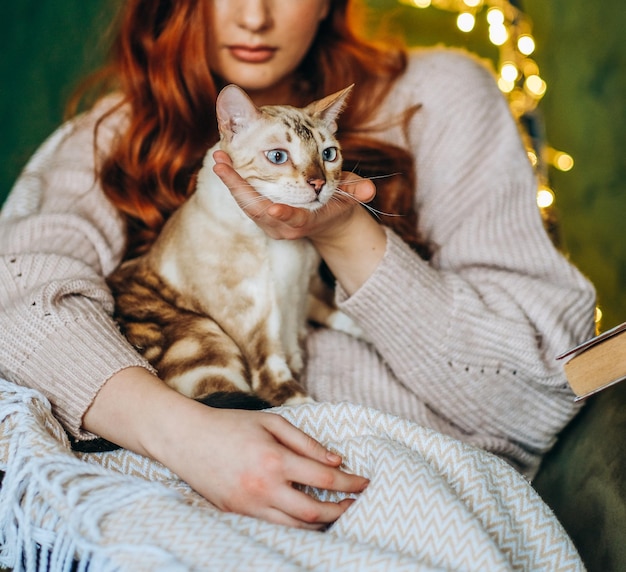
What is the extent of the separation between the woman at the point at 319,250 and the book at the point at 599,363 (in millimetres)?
325

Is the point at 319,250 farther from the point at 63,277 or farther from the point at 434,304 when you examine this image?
the point at 63,277

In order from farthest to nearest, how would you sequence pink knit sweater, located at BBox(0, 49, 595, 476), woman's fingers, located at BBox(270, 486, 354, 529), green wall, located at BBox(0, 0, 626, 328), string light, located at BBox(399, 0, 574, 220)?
string light, located at BBox(399, 0, 574, 220) < green wall, located at BBox(0, 0, 626, 328) < pink knit sweater, located at BBox(0, 49, 595, 476) < woman's fingers, located at BBox(270, 486, 354, 529)

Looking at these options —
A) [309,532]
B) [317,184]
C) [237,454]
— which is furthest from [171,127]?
[309,532]

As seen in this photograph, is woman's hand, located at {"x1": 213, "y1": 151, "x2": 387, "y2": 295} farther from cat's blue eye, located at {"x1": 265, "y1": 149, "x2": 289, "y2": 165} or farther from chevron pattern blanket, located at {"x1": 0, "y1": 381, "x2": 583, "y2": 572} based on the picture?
chevron pattern blanket, located at {"x1": 0, "y1": 381, "x2": 583, "y2": 572}

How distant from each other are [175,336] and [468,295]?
55 cm

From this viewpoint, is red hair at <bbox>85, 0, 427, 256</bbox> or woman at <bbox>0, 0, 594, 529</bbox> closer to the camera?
woman at <bbox>0, 0, 594, 529</bbox>

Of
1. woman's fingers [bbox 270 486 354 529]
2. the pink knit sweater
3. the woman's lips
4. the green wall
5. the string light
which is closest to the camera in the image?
woman's fingers [bbox 270 486 354 529]

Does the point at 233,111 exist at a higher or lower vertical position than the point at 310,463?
higher

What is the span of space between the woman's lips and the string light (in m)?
0.85

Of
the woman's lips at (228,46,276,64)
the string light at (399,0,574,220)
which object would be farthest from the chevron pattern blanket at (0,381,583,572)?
the string light at (399,0,574,220)

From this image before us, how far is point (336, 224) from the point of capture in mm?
1232

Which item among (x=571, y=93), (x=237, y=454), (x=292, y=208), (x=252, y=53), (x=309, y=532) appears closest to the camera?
(x=309, y=532)

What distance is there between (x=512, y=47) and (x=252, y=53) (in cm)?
101

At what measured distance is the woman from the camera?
1.05 meters
